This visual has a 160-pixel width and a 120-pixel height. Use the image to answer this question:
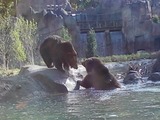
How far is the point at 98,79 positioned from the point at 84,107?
4.75 m

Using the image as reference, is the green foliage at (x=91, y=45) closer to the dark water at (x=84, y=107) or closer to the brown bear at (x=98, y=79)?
the brown bear at (x=98, y=79)

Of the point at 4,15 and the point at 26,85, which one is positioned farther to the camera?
the point at 4,15

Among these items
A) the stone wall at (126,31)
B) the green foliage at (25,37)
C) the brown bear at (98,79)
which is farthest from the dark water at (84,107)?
the stone wall at (126,31)

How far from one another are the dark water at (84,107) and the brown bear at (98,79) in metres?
1.68

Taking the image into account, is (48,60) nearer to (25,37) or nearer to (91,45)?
(25,37)

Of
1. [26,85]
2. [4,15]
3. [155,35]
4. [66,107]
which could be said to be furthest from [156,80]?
[155,35]

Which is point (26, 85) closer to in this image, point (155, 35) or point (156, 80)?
point (156, 80)

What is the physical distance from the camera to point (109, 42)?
4278cm

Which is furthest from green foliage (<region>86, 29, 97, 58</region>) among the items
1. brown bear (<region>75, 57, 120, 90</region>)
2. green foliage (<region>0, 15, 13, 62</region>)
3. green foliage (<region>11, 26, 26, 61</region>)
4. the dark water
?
the dark water

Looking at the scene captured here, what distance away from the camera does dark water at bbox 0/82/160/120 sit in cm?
828

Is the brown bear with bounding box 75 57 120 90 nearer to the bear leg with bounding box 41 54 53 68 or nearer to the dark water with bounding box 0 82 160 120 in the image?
the bear leg with bounding box 41 54 53 68

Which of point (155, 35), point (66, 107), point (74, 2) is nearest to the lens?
point (66, 107)

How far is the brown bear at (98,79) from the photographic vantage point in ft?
46.9

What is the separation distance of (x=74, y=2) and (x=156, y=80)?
46567 mm
